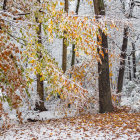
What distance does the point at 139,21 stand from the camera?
1280 centimetres

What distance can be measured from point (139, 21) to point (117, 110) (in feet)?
23.1

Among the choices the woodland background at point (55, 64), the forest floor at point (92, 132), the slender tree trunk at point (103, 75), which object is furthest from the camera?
the slender tree trunk at point (103, 75)

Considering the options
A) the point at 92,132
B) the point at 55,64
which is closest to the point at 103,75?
the point at 92,132

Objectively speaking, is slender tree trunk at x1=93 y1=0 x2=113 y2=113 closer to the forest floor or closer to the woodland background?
the woodland background

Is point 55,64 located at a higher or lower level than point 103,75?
higher

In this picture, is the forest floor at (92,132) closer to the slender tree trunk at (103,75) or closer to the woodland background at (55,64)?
the woodland background at (55,64)

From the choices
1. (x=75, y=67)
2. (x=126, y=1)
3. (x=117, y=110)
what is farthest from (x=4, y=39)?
(x=126, y=1)

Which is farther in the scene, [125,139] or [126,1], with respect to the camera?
[126,1]

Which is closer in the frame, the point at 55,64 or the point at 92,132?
the point at 55,64

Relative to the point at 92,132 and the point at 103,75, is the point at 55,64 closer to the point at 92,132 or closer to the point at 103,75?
the point at 92,132

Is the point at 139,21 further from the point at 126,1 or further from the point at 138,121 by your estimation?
the point at 138,121

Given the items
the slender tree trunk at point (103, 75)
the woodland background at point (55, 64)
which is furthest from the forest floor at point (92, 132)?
the slender tree trunk at point (103, 75)

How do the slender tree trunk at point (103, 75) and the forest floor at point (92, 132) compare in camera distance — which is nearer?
the forest floor at point (92, 132)

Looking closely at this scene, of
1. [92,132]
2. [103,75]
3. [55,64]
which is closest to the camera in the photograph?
[55,64]
